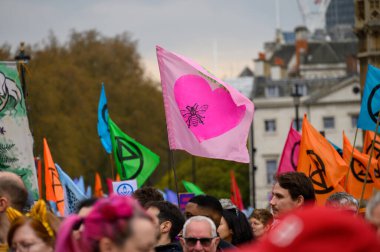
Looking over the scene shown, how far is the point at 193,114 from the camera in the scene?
44.0 feet

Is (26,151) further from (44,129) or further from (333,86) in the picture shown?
(333,86)

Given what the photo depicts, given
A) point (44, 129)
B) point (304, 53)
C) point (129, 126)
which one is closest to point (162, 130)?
point (129, 126)

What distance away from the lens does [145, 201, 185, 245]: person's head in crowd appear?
9852 mm

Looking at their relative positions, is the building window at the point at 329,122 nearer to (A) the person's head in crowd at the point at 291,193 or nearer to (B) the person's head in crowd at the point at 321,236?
(A) the person's head in crowd at the point at 291,193

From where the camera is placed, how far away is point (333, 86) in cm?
9706

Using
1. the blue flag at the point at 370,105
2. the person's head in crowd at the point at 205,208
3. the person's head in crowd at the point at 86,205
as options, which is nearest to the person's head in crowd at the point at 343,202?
the person's head in crowd at the point at 205,208

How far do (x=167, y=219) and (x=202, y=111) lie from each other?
3.79 meters

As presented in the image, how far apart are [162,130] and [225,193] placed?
7949 mm

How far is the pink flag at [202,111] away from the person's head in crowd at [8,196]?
464 cm

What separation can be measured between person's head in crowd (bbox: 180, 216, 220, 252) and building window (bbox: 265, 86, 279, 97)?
3675 inches

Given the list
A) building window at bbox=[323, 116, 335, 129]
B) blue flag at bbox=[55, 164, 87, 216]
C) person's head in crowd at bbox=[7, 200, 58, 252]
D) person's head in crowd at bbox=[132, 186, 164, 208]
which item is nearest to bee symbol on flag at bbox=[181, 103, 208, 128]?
person's head in crowd at bbox=[132, 186, 164, 208]

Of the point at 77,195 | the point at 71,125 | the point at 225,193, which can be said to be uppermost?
the point at 77,195

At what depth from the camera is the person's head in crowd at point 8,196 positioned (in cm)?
823

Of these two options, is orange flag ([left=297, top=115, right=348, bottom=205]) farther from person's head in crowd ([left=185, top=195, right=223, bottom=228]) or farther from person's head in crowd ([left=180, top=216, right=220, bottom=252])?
person's head in crowd ([left=180, top=216, right=220, bottom=252])
